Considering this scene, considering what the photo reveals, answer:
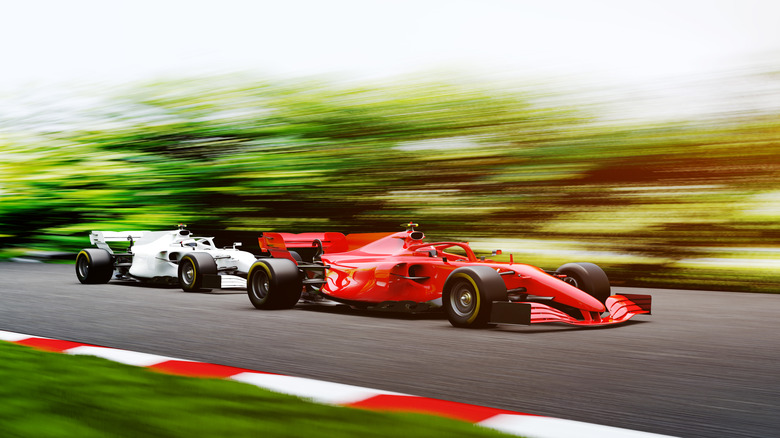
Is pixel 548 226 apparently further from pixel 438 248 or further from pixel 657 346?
pixel 657 346

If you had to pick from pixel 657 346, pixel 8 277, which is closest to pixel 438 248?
pixel 657 346

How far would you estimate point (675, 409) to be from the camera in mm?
3648

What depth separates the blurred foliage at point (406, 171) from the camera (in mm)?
11586

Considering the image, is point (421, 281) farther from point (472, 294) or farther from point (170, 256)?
point (170, 256)

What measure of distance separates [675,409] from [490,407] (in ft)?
2.83

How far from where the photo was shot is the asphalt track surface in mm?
3754

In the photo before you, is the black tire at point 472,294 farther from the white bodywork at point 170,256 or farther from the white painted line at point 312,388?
the white bodywork at point 170,256

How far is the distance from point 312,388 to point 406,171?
10913 mm

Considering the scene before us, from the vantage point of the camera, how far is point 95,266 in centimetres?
1170

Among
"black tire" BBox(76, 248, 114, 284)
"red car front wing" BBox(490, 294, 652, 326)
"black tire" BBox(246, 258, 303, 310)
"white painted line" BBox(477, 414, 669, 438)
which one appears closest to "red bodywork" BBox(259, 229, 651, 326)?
"red car front wing" BBox(490, 294, 652, 326)

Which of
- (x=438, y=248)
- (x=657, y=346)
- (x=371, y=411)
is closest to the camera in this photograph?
(x=371, y=411)

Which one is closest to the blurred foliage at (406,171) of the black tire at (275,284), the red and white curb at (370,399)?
the black tire at (275,284)

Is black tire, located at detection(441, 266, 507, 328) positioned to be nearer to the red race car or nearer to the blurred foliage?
the red race car

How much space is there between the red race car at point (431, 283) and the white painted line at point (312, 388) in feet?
7.64
